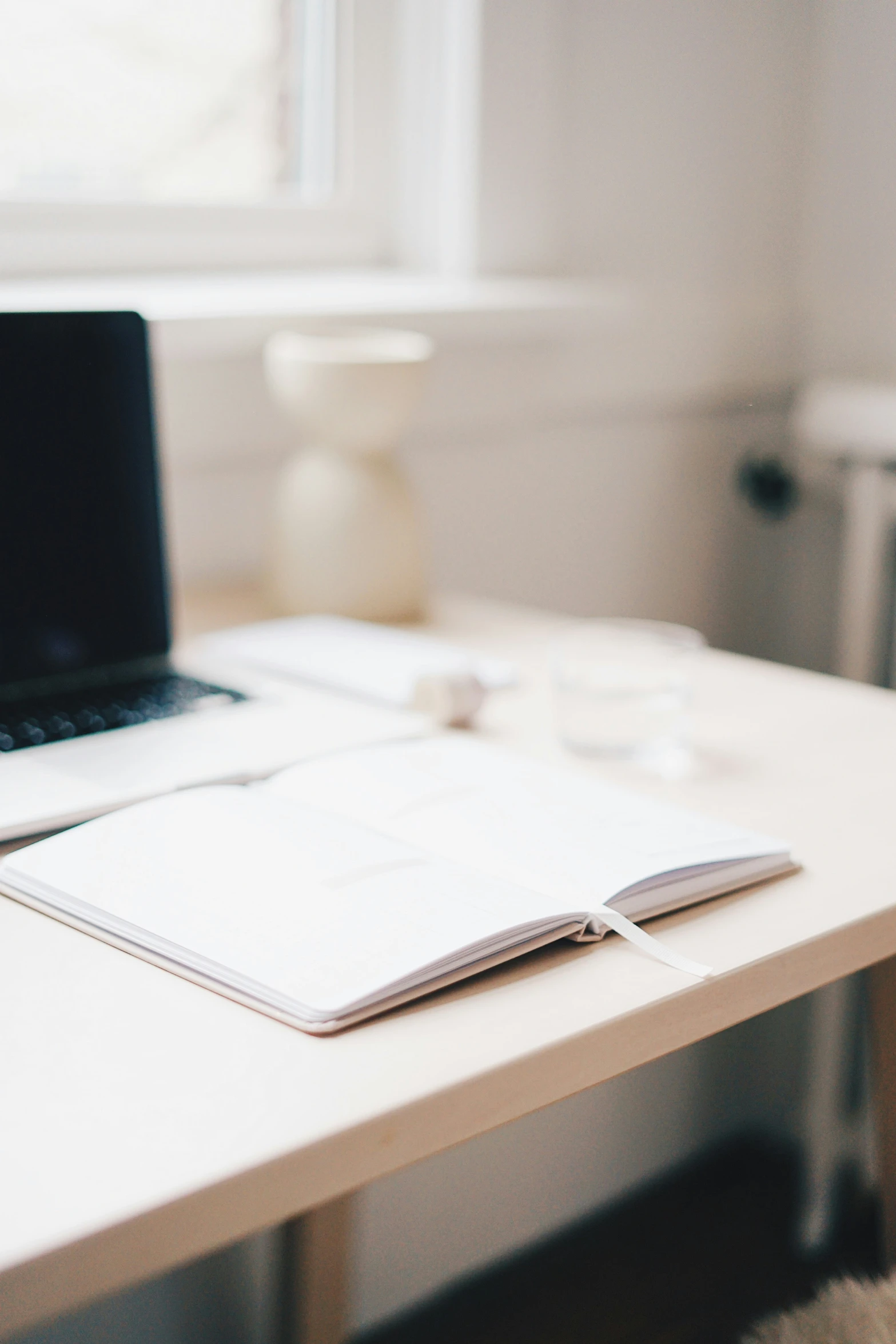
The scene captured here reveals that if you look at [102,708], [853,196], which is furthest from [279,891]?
[853,196]

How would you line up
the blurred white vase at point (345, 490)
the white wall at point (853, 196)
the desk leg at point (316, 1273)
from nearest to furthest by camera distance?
the desk leg at point (316, 1273), the blurred white vase at point (345, 490), the white wall at point (853, 196)

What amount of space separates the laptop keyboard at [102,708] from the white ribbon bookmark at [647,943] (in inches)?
14.0

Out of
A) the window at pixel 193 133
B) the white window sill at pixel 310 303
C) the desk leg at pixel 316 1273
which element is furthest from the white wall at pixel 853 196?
the desk leg at pixel 316 1273

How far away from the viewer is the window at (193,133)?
1239 mm

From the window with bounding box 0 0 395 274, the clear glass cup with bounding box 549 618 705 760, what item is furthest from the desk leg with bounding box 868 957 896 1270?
the window with bounding box 0 0 395 274

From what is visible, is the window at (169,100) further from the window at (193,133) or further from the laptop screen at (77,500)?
the laptop screen at (77,500)

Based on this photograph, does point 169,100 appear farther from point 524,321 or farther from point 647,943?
point 647,943

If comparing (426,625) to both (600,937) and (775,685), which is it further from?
(600,937)

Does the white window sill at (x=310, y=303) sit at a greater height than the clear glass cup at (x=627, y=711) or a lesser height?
greater

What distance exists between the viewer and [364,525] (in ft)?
3.72

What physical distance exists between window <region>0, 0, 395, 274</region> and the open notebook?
29.0 inches

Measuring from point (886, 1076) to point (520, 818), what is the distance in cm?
38

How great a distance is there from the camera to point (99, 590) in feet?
→ 3.10

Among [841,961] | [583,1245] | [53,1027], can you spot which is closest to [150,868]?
[53,1027]
